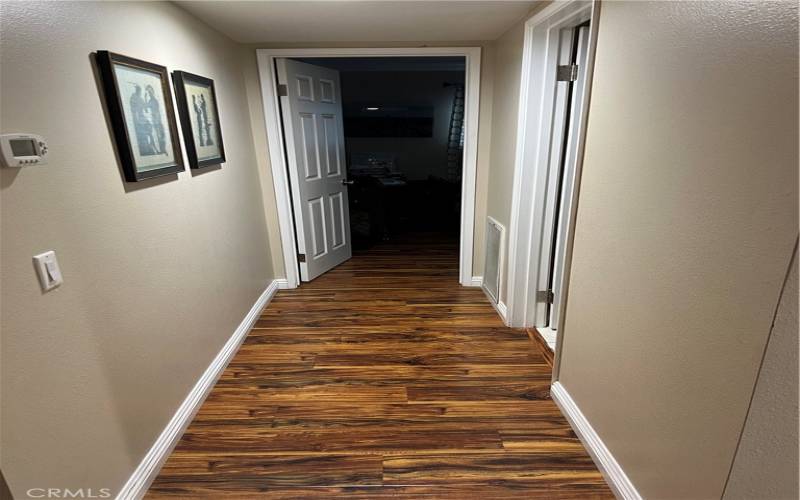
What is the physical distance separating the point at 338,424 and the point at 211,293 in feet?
3.46

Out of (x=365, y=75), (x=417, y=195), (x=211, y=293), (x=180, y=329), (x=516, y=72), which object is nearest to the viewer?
(x=180, y=329)

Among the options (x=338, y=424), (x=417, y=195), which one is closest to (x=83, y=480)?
(x=338, y=424)

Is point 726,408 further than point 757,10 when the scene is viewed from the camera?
Yes

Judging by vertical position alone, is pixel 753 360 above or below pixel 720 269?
below

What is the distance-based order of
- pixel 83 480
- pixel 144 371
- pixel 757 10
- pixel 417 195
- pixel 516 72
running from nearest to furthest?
pixel 757 10, pixel 83 480, pixel 144 371, pixel 516 72, pixel 417 195

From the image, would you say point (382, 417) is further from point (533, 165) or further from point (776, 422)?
point (533, 165)

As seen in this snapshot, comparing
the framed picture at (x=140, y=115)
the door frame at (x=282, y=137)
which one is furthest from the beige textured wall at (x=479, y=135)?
the framed picture at (x=140, y=115)

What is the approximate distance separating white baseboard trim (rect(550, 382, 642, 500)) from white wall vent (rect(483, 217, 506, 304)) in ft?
3.63

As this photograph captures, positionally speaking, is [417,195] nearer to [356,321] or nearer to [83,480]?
[356,321]

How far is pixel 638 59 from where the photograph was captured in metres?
1.25

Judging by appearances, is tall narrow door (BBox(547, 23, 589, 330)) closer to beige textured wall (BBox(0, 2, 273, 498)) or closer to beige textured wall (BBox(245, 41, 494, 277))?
beige textured wall (BBox(245, 41, 494, 277))

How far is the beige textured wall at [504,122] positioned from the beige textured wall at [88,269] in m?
1.94

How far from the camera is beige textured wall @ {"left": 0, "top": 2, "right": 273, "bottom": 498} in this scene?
1056 millimetres
